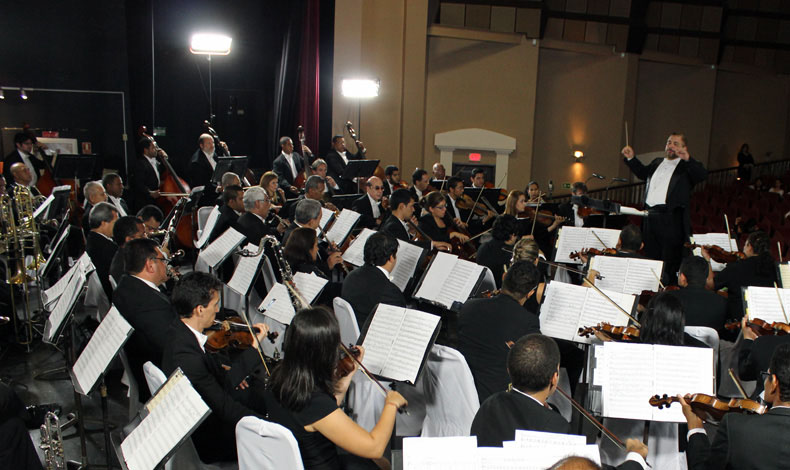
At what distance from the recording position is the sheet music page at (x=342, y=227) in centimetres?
524

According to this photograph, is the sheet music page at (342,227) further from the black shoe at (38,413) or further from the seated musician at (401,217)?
the black shoe at (38,413)

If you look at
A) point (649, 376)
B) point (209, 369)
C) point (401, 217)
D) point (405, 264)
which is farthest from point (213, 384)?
point (401, 217)

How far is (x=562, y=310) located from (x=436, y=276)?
89 cm

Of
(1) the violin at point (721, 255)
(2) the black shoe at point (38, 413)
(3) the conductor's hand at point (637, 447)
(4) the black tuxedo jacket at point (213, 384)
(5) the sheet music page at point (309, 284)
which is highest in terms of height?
(1) the violin at point (721, 255)

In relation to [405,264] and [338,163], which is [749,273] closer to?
[405,264]

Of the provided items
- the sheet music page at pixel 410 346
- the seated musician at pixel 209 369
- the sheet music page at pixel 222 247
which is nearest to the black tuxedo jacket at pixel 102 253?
the sheet music page at pixel 222 247

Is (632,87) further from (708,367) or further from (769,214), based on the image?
(708,367)

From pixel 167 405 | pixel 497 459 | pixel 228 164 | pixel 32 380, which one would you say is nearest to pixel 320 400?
pixel 167 405

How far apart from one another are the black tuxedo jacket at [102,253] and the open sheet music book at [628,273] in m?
3.25

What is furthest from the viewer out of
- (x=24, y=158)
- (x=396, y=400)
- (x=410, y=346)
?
(x=24, y=158)

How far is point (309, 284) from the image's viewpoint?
3709 mm

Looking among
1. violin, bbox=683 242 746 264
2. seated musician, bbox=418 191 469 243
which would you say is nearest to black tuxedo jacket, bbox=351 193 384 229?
seated musician, bbox=418 191 469 243

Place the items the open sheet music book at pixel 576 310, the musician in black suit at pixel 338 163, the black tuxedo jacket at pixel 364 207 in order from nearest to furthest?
the open sheet music book at pixel 576 310, the black tuxedo jacket at pixel 364 207, the musician in black suit at pixel 338 163

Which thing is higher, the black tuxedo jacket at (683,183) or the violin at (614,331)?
the black tuxedo jacket at (683,183)
